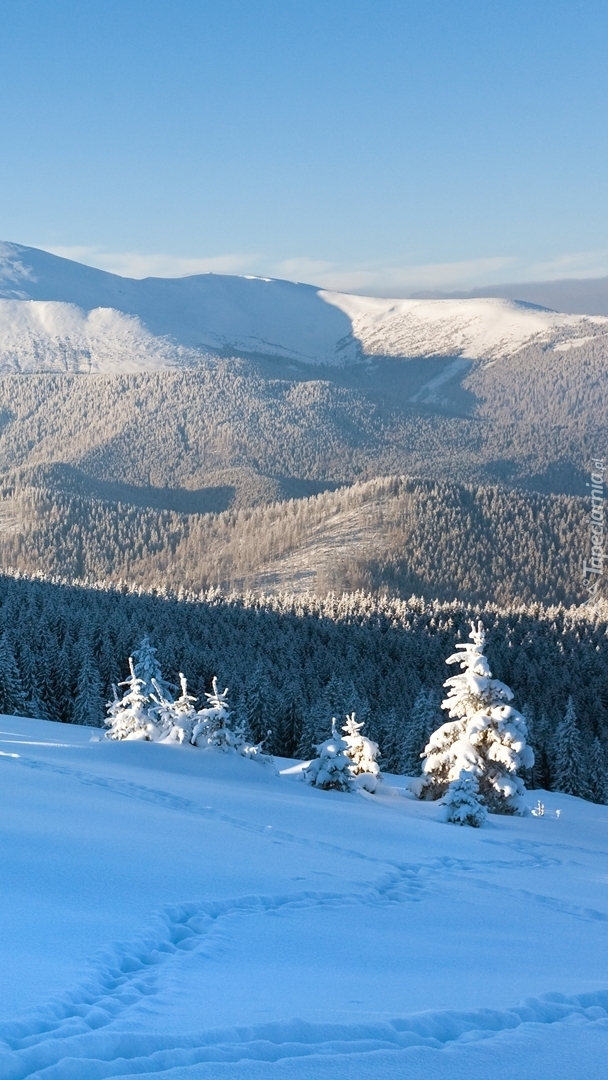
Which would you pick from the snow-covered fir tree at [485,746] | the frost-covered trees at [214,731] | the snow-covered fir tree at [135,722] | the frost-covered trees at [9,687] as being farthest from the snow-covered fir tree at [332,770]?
the frost-covered trees at [9,687]

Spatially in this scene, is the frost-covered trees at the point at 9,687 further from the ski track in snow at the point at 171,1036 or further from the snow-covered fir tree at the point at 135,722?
the ski track in snow at the point at 171,1036

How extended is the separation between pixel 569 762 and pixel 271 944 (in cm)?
7371

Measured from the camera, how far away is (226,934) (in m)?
9.83

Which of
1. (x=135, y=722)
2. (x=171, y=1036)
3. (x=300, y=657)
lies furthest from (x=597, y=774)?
(x=171, y=1036)

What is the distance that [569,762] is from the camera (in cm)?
7856

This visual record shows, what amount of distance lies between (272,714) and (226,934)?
73.0 metres

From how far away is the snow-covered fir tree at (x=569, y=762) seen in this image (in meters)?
77.1

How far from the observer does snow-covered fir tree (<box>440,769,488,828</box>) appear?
2342cm

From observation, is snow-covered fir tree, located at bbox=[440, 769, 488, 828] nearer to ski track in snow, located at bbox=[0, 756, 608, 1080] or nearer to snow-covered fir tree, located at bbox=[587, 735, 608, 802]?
ski track in snow, located at bbox=[0, 756, 608, 1080]

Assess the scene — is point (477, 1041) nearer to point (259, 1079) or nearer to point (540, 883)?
point (259, 1079)

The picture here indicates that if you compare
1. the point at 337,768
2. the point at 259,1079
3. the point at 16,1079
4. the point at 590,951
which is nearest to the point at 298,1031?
the point at 259,1079

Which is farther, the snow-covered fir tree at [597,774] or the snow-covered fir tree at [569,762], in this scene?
the snow-covered fir tree at [597,774]

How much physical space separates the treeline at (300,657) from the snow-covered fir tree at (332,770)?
24.7m

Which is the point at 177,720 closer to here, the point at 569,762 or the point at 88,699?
the point at 88,699
